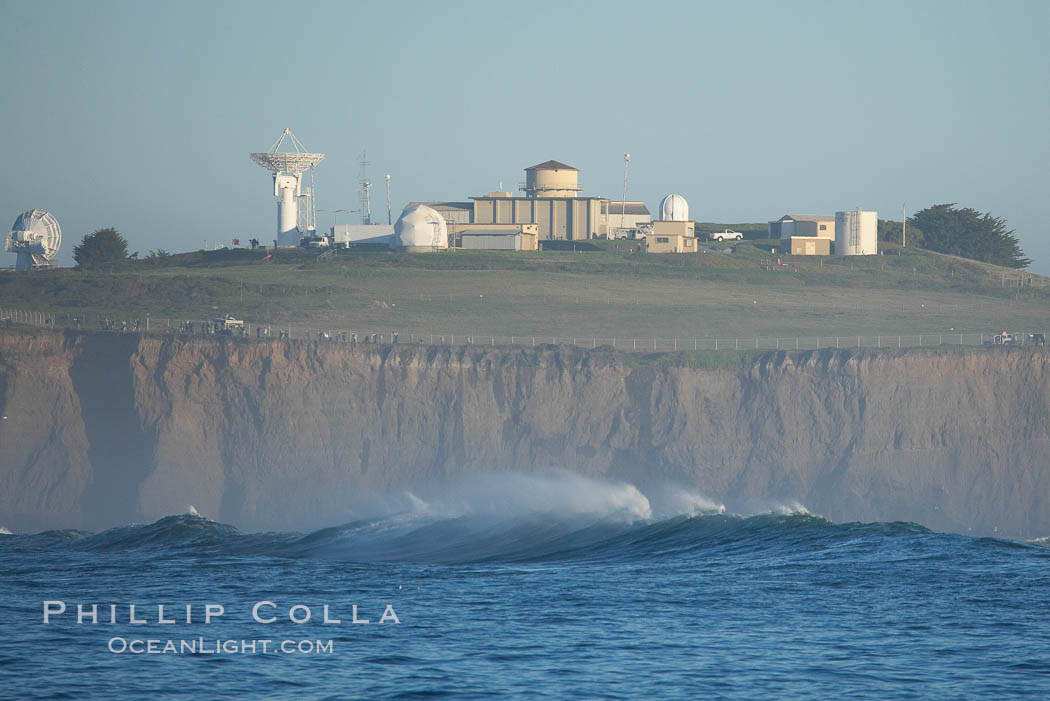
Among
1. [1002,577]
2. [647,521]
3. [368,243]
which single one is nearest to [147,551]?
[647,521]

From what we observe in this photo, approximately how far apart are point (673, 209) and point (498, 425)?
153 ft

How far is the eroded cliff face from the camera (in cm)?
5159

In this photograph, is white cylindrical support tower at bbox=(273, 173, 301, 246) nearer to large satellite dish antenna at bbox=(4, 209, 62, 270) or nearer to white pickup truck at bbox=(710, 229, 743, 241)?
large satellite dish antenna at bbox=(4, 209, 62, 270)

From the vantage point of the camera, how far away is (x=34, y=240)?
85.4 metres

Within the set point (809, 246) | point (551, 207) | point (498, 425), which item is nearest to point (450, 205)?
point (551, 207)

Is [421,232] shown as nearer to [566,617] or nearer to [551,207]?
[551,207]

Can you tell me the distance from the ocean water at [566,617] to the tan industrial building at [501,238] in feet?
191

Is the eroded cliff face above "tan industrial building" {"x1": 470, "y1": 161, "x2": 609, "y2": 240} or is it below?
below

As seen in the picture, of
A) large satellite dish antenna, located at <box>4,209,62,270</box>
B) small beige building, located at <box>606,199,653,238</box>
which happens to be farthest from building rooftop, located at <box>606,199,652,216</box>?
large satellite dish antenna, located at <box>4,209,62,270</box>

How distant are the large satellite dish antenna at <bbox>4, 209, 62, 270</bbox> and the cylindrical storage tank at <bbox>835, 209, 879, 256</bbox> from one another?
5716cm

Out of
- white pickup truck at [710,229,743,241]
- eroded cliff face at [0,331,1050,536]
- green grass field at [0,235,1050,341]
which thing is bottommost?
eroded cliff face at [0,331,1050,536]

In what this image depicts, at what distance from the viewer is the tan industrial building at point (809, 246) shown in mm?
86250

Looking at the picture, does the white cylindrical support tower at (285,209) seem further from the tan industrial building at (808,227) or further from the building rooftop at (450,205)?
the tan industrial building at (808,227)

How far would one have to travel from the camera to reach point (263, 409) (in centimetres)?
5350
